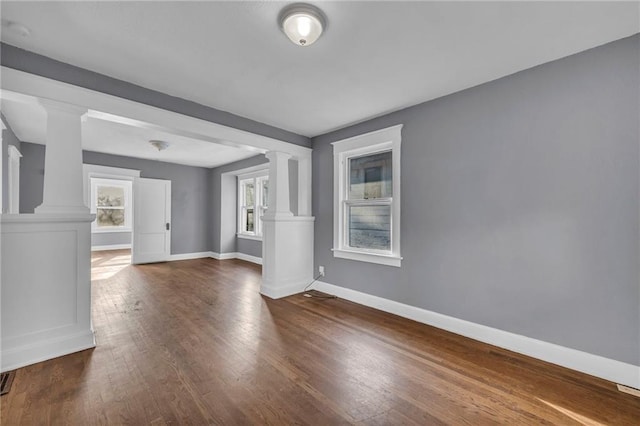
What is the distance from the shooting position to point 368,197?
3.94m

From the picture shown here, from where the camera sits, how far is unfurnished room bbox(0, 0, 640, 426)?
1821mm

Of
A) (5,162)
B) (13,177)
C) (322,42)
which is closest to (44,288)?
(322,42)

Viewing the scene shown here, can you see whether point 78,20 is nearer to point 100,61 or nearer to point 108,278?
point 100,61

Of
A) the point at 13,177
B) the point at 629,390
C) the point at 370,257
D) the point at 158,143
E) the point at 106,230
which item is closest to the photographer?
the point at 629,390

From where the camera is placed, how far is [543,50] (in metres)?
2.21

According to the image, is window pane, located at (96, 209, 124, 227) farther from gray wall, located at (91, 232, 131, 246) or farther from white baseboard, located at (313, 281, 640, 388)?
white baseboard, located at (313, 281, 640, 388)

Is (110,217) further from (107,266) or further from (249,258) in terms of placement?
(249,258)

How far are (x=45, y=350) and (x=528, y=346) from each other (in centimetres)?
414

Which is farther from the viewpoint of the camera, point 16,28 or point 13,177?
point 13,177

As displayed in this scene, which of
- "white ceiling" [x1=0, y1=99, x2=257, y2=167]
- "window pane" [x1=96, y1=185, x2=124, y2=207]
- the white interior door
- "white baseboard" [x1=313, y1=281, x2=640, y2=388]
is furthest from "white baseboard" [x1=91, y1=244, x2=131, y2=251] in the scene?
"white baseboard" [x1=313, y1=281, x2=640, y2=388]

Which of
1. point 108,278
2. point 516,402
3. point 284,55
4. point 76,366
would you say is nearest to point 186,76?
point 284,55

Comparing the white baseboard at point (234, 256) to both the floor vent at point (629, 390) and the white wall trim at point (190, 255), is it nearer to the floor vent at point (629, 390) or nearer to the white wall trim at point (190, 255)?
the white wall trim at point (190, 255)

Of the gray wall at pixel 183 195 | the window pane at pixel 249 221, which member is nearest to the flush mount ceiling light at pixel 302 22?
the window pane at pixel 249 221

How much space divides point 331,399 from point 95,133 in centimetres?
540
